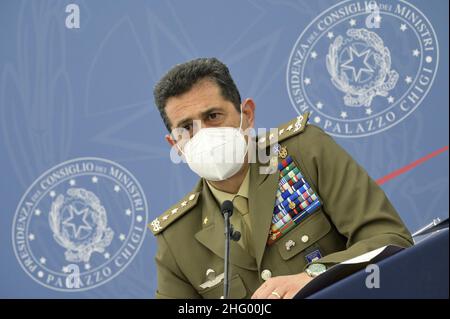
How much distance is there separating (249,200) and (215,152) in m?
0.21

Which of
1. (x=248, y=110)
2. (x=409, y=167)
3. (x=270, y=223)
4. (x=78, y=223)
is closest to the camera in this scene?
(x=270, y=223)

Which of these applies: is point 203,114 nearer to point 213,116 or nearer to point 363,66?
point 213,116

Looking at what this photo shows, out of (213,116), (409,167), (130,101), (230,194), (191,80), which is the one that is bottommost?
(409,167)

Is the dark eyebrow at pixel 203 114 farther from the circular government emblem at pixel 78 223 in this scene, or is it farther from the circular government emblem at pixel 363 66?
the circular government emblem at pixel 78 223

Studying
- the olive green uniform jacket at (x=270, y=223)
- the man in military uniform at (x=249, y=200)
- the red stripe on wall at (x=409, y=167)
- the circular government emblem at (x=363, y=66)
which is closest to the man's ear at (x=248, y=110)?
the man in military uniform at (x=249, y=200)

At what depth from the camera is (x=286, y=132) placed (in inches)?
75.6

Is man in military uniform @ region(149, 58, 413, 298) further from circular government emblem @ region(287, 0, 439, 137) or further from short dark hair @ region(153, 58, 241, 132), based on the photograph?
circular government emblem @ region(287, 0, 439, 137)

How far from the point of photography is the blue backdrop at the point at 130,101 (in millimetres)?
2441

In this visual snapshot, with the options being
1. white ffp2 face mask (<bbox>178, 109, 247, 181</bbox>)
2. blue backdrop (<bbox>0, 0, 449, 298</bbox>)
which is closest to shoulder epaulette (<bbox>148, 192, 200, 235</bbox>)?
white ffp2 face mask (<bbox>178, 109, 247, 181</bbox>)

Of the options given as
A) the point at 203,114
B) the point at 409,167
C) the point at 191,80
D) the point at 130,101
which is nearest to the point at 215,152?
the point at 203,114

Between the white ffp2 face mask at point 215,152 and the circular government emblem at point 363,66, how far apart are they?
2.48ft

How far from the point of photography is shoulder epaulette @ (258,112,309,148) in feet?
6.17

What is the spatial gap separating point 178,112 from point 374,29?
3.17ft

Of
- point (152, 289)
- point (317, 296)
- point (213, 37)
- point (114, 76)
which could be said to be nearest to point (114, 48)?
point (114, 76)
